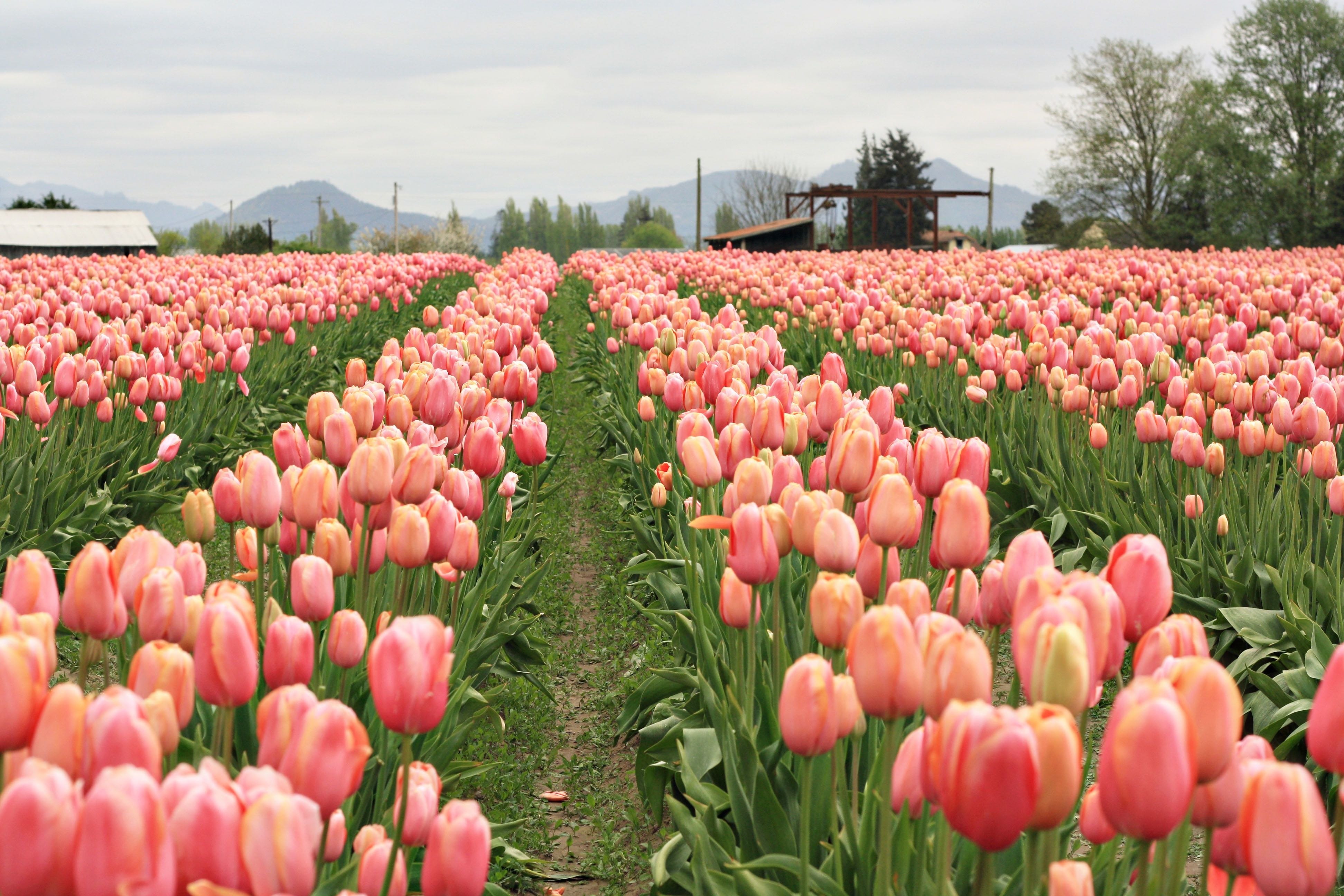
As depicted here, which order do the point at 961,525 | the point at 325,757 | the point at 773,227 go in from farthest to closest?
1. the point at 773,227
2. the point at 961,525
3. the point at 325,757

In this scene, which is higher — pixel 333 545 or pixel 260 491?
pixel 260 491

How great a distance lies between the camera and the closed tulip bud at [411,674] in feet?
5.16

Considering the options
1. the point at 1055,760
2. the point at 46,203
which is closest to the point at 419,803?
the point at 1055,760

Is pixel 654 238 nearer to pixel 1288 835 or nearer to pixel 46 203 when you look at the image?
pixel 46 203

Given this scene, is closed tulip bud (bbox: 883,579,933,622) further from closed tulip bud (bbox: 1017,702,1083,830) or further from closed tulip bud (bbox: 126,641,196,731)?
closed tulip bud (bbox: 126,641,196,731)

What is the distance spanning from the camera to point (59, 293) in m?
11.5

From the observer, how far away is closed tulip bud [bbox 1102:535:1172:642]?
1.65 meters

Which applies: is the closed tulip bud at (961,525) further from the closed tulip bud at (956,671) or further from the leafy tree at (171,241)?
the leafy tree at (171,241)

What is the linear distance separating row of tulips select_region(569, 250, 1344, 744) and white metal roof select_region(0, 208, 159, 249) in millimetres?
40972

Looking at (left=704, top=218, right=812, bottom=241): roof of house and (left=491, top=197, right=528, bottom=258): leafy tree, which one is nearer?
(left=704, top=218, right=812, bottom=241): roof of house

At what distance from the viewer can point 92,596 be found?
6.06ft

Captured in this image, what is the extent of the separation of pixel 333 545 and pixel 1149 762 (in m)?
1.95

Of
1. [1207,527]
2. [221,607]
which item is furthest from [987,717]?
[1207,527]

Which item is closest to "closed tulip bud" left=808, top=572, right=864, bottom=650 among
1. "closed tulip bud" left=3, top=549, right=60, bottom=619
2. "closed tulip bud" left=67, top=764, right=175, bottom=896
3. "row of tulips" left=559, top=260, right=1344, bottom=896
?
"row of tulips" left=559, top=260, right=1344, bottom=896
